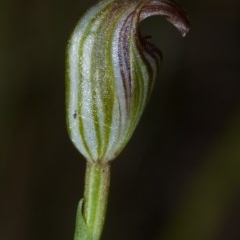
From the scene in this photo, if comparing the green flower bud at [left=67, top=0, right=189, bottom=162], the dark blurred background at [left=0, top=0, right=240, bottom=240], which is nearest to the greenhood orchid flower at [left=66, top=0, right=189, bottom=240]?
the green flower bud at [left=67, top=0, right=189, bottom=162]

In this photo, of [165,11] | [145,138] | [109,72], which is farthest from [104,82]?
[145,138]

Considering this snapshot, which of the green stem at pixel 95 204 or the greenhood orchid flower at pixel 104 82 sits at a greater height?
the greenhood orchid flower at pixel 104 82

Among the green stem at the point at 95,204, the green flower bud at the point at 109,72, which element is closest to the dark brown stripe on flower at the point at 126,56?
the green flower bud at the point at 109,72

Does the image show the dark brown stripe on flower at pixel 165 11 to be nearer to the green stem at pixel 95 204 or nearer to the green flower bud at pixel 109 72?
the green flower bud at pixel 109 72

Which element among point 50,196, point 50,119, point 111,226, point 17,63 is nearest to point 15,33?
point 17,63

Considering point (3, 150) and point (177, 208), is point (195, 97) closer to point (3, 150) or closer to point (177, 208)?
point (177, 208)

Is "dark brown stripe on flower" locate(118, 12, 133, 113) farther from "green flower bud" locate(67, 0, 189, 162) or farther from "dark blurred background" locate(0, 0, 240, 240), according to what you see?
"dark blurred background" locate(0, 0, 240, 240)

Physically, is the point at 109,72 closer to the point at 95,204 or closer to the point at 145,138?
the point at 95,204
